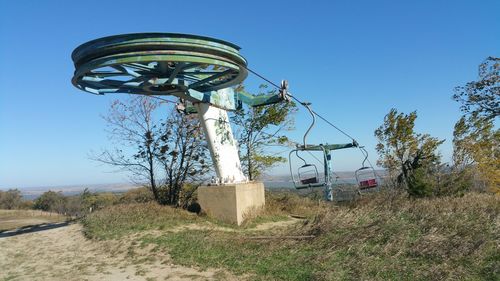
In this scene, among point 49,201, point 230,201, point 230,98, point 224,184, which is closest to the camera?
point 230,201

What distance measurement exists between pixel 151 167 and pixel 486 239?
45.2 feet

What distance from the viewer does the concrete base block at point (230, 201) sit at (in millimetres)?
12960

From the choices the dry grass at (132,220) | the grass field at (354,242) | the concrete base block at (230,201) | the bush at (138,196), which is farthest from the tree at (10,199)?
the concrete base block at (230,201)

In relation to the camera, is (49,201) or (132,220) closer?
(132,220)

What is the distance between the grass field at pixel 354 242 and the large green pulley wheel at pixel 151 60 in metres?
4.22

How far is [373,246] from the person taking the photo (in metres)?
8.07

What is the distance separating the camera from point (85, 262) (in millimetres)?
9391

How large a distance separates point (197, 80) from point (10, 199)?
123ft

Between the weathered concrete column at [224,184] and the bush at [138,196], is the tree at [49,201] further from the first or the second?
the weathered concrete column at [224,184]

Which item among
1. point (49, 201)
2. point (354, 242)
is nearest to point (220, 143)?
point (354, 242)

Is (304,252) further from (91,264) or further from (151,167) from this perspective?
(151,167)

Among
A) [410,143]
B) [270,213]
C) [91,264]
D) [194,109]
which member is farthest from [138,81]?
[410,143]

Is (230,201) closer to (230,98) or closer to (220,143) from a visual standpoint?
(220,143)

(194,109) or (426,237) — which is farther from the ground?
(194,109)
